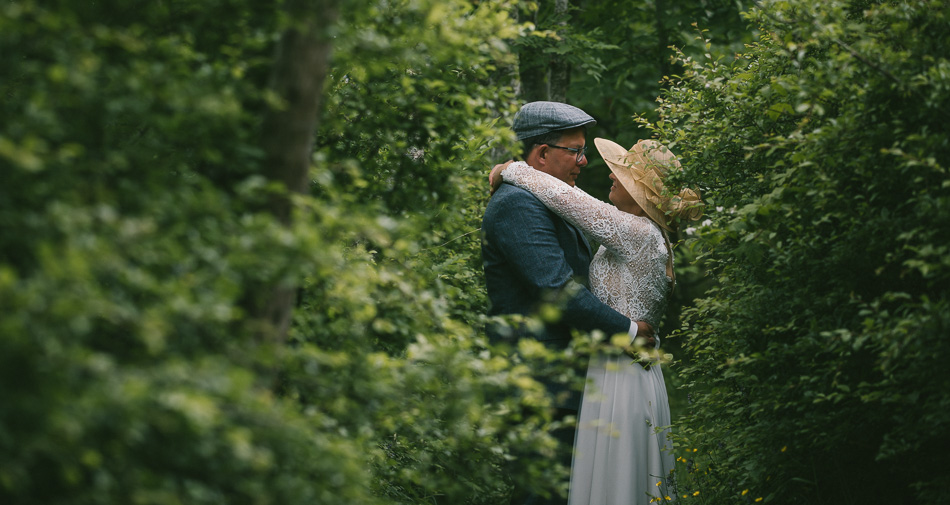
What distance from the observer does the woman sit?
169 inches

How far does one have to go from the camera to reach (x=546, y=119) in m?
4.47

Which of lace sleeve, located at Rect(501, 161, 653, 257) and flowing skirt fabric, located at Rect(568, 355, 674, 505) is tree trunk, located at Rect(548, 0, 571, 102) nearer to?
lace sleeve, located at Rect(501, 161, 653, 257)

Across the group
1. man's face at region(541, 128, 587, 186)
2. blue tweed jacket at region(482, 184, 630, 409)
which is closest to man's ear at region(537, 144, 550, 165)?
man's face at region(541, 128, 587, 186)

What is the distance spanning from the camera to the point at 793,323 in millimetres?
3502

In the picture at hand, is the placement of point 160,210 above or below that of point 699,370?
below

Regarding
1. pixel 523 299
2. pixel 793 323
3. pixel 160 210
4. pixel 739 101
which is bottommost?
pixel 160 210

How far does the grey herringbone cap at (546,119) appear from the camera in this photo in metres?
4.45

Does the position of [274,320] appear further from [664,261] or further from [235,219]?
[664,261]

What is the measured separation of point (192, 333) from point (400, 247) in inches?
27.3

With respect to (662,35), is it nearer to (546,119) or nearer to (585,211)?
(546,119)

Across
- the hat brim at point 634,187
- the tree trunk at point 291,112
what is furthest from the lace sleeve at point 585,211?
the tree trunk at point 291,112

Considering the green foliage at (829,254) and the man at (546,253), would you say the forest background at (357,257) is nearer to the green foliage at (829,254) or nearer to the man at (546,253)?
the green foliage at (829,254)

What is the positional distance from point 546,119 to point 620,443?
1.71 metres

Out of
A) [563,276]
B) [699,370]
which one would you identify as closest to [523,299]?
[563,276]
